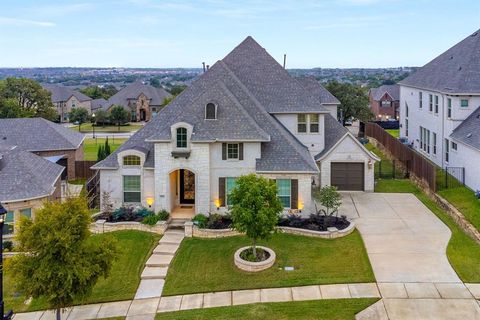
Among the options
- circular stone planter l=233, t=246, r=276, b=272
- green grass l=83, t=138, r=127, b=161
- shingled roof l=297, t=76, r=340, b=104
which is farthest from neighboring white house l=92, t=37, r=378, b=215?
green grass l=83, t=138, r=127, b=161

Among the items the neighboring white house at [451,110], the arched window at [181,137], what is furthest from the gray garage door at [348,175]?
the arched window at [181,137]

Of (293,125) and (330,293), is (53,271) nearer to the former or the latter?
(330,293)

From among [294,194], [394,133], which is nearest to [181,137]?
[294,194]

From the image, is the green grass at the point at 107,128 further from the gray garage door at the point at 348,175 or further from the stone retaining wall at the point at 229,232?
the stone retaining wall at the point at 229,232

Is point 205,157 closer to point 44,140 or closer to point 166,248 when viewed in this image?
point 166,248

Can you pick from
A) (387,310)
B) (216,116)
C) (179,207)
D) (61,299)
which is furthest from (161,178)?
(387,310)

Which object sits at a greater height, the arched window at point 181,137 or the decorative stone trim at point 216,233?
the arched window at point 181,137

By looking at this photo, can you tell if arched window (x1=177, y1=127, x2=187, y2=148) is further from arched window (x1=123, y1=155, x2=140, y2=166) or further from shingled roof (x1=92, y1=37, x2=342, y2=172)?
arched window (x1=123, y1=155, x2=140, y2=166)
